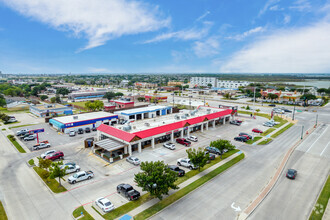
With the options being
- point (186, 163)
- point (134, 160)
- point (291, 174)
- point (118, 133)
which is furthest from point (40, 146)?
point (291, 174)

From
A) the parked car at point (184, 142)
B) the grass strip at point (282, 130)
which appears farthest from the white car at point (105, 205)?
the grass strip at point (282, 130)

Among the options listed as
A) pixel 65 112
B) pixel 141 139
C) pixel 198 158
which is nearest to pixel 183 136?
pixel 141 139

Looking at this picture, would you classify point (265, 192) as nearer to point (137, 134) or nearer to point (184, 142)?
point (184, 142)

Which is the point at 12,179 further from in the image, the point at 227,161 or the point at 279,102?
the point at 279,102

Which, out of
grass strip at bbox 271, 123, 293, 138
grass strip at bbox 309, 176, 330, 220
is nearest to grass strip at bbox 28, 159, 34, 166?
grass strip at bbox 309, 176, 330, 220

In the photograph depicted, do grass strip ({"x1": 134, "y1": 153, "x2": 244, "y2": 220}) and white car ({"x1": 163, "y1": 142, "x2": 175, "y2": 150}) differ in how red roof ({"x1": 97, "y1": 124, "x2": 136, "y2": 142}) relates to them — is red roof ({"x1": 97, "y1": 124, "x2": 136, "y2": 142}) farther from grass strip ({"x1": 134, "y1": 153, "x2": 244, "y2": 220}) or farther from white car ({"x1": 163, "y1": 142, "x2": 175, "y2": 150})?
grass strip ({"x1": 134, "y1": 153, "x2": 244, "y2": 220})
